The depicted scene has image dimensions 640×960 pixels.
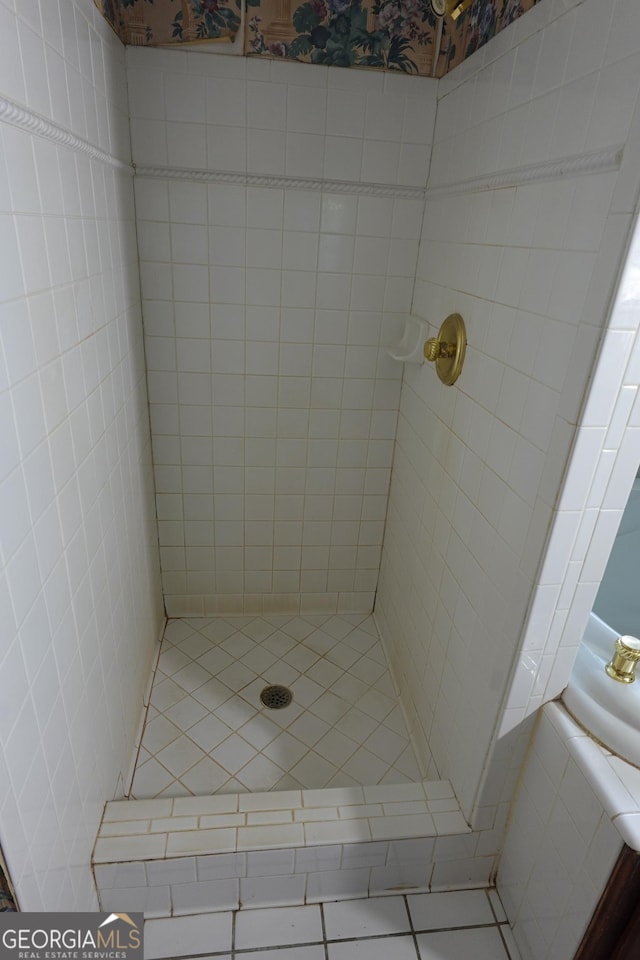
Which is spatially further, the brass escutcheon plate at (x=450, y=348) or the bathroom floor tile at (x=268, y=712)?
the bathroom floor tile at (x=268, y=712)

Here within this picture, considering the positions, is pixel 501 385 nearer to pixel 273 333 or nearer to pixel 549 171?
pixel 549 171

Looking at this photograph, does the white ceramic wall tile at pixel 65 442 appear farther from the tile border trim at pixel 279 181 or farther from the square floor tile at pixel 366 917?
the square floor tile at pixel 366 917

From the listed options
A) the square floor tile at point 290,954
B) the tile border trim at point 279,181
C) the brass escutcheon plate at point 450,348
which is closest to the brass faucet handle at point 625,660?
the brass escutcheon plate at point 450,348

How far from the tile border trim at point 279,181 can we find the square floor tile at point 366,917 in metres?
1.88

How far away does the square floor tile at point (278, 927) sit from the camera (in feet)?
4.15

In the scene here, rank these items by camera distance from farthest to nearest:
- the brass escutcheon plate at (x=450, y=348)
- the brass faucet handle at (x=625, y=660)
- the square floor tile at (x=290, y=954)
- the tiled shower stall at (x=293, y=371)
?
the brass escutcheon plate at (x=450, y=348)
the square floor tile at (x=290, y=954)
the brass faucet handle at (x=625, y=660)
the tiled shower stall at (x=293, y=371)

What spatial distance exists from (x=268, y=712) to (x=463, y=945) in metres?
0.76

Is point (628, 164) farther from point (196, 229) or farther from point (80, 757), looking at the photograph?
point (80, 757)

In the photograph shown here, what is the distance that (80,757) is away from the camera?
1.09m

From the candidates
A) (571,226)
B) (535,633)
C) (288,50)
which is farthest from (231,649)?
(288,50)

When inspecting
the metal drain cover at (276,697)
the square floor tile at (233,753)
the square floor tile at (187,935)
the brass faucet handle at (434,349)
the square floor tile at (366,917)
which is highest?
the brass faucet handle at (434,349)

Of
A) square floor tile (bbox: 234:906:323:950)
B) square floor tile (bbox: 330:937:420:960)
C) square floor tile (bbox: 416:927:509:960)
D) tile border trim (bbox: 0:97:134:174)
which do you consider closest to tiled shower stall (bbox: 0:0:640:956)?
tile border trim (bbox: 0:97:134:174)

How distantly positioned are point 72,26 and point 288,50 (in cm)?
65

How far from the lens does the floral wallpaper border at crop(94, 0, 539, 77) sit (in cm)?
137
